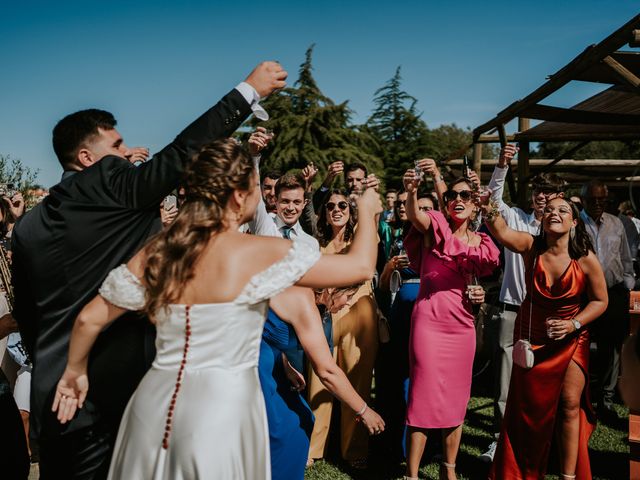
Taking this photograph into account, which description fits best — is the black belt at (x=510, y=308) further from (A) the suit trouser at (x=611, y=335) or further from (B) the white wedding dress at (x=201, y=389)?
(B) the white wedding dress at (x=201, y=389)

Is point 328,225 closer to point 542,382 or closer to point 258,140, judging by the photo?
point 258,140

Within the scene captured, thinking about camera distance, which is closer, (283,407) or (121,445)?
(121,445)

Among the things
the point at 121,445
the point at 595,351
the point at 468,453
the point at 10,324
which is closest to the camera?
the point at 121,445

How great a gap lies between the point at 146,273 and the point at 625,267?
5.76m

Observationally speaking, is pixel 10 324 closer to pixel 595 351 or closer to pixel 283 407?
pixel 283 407

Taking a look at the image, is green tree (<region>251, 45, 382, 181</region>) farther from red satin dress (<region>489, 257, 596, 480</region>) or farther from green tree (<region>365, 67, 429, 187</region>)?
red satin dress (<region>489, 257, 596, 480</region>)

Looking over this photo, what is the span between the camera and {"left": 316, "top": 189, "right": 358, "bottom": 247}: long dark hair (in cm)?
504

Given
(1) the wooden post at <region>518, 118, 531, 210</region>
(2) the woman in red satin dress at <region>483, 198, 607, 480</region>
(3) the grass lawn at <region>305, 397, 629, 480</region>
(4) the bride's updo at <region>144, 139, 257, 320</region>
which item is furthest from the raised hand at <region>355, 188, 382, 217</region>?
(1) the wooden post at <region>518, 118, 531, 210</region>

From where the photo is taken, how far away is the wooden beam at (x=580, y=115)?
5.99 metres

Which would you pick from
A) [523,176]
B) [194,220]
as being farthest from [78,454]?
[523,176]

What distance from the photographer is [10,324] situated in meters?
2.89

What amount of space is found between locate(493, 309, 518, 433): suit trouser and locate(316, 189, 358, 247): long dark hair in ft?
5.24

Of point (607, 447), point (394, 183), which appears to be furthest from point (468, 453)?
point (394, 183)

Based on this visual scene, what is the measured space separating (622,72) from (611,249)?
100 inches
